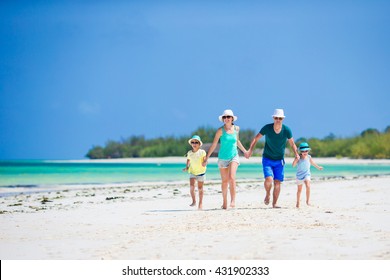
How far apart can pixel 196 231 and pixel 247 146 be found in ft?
153

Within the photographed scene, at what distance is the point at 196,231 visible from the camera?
285 inches

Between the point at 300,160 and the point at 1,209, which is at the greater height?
the point at 300,160

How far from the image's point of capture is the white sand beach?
5.89m

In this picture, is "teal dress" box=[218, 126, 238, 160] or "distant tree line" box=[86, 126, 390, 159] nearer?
"teal dress" box=[218, 126, 238, 160]

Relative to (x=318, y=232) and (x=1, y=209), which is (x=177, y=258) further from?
(x=1, y=209)

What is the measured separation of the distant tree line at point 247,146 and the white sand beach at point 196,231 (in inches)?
1464

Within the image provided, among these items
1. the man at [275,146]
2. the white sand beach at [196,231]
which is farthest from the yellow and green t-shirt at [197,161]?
the man at [275,146]

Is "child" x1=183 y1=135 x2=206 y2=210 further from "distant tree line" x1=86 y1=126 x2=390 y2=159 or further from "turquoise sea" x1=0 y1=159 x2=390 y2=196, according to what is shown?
"distant tree line" x1=86 y1=126 x2=390 y2=159

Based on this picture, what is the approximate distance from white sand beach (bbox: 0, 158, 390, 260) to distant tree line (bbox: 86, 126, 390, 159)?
37186 millimetres

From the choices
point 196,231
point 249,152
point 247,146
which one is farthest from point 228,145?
point 247,146

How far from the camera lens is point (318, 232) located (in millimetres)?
6965

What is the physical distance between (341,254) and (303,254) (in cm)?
37

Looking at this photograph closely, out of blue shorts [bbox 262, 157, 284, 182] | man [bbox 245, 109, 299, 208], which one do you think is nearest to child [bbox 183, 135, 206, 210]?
man [bbox 245, 109, 299, 208]
